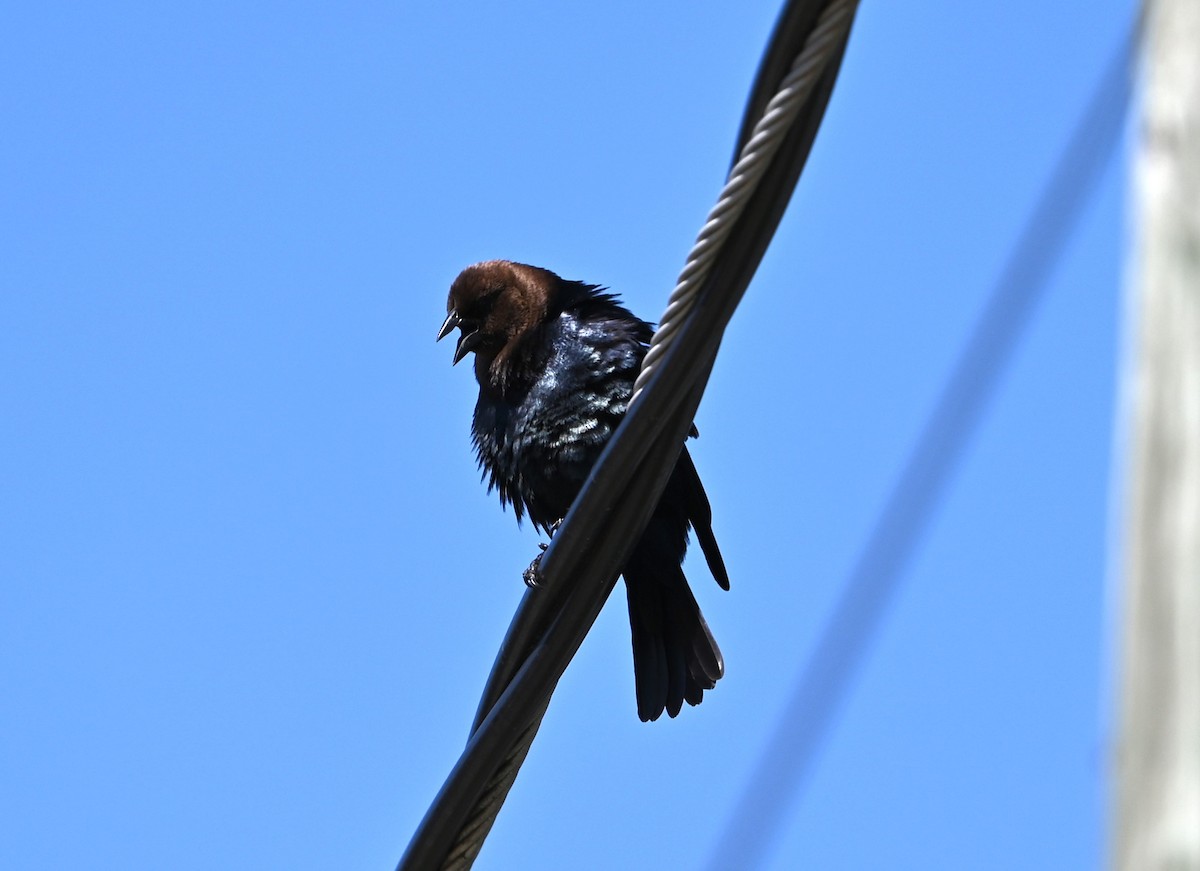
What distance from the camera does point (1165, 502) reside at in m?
1.04

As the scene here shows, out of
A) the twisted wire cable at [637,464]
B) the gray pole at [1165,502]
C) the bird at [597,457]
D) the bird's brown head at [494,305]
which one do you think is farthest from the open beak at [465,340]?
the gray pole at [1165,502]

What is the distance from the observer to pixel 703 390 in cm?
232

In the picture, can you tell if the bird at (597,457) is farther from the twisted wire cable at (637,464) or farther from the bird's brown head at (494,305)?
the twisted wire cable at (637,464)

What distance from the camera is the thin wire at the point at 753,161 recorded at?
6.47ft

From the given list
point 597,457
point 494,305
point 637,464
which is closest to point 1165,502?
point 637,464

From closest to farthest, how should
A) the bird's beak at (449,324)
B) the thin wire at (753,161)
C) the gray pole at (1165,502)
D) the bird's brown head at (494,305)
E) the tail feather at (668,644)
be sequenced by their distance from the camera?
the gray pole at (1165,502) → the thin wire at (753,161) → the tail feather at (668,644) → the bird's brown head at (494,305) → the bird's beak at (449,324)

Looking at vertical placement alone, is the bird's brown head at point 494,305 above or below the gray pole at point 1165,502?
above

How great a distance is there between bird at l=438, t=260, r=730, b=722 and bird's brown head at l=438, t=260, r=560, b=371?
9.6 inches

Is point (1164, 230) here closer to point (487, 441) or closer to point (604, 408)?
point (604, 408)

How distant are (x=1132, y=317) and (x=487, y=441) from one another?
180 inches

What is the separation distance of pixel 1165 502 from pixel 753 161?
1.10 metres

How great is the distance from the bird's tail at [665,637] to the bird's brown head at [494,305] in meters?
1.02

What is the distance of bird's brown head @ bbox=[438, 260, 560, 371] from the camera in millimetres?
5977

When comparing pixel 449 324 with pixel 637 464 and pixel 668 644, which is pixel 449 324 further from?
pixel 637 464
